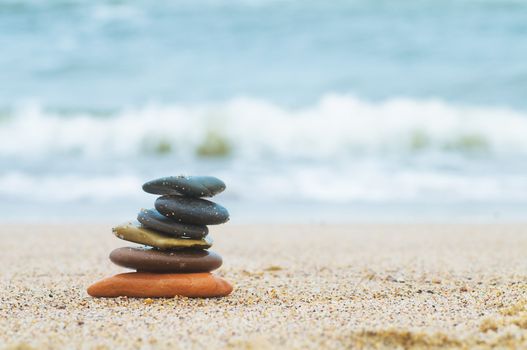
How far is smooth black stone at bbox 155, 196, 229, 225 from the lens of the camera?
3.61m

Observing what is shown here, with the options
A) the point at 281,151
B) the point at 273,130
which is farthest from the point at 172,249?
the point at 273,130

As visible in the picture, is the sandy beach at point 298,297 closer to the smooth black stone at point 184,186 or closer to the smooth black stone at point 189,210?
the smooth black stone at point 189,210

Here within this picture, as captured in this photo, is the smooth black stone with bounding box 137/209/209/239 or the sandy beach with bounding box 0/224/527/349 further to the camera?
the smooth black stone with bounding box 137/209/209/239

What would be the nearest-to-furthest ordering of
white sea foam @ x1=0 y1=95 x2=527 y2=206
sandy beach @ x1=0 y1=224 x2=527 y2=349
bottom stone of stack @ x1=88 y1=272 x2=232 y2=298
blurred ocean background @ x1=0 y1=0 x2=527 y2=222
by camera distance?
sandy beach @ x1=0 y1=224 x2=527 y2=349, bottom stone of stack @ x1=88 y1=272 x2=232 y2=298, blurred ocean background @ x1=0 y1=0 x2=527 y2=222, white sea foam @ x1=0 y1=95 x2=527 y2=206

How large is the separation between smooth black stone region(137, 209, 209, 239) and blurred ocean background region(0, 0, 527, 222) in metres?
4.02

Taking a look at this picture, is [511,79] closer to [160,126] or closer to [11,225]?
[160,126]

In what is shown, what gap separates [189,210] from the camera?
361 cm

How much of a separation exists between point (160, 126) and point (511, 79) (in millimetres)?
7276

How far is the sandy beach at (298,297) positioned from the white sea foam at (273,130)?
19.2 feet

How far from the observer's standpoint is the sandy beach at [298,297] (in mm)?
2572

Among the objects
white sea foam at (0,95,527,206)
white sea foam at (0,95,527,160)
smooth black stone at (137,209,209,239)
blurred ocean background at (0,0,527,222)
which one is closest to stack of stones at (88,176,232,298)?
smooth black stone at (137,209,209,239)

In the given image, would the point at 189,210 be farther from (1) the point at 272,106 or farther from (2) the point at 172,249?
(1) the point at 272,106

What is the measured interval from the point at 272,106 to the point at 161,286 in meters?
10.7

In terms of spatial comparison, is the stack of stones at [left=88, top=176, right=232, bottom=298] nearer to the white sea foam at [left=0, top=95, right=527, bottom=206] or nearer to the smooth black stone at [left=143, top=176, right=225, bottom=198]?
the smooth black stone at [left=143, top=176, right=225, bottom=198]
